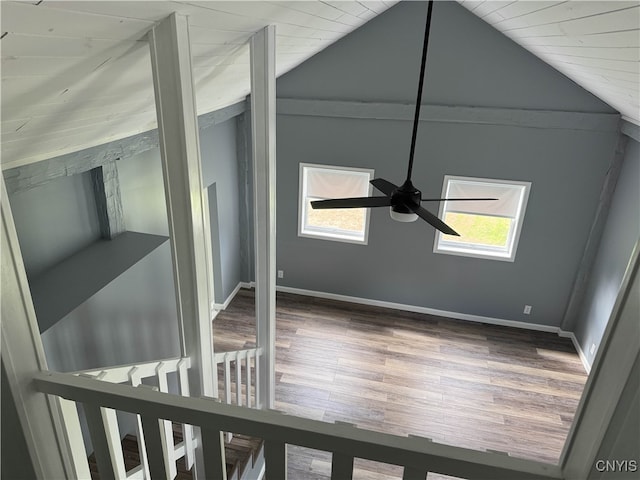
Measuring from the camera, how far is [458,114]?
4.95 m

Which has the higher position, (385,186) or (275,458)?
(385,186)

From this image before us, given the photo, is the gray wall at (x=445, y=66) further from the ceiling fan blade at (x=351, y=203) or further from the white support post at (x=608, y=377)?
the white support post at (x=608, y=377)

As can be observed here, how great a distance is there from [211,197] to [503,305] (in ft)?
13.3

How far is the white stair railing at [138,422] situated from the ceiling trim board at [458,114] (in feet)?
12.7

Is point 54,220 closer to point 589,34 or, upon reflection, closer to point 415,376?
point 589,34

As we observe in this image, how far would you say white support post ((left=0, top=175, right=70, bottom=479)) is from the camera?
0.99 meters

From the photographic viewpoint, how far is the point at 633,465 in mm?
733

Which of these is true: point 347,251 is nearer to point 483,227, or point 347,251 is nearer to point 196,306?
point 483,227

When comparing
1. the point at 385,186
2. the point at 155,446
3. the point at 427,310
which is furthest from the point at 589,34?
the point at 427,310

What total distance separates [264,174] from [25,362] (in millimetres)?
1986

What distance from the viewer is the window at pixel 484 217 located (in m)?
5.19

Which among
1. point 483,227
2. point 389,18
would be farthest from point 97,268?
point 483,227

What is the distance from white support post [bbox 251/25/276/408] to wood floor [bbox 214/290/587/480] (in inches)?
50.1

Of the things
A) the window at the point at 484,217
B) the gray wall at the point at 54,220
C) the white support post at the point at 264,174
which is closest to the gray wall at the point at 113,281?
the gray wall at the point at 54,220
